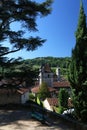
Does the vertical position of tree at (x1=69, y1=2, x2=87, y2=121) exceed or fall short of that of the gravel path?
it exceeds it

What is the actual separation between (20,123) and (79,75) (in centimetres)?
456

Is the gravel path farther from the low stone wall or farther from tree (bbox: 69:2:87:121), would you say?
tree (bbox: 69:2:87:121)

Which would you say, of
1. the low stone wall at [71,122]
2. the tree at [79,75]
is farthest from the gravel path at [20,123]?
the tree at [79,75]

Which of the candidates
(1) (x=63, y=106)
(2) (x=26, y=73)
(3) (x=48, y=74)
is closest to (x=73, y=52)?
(2) (x=26, y=73)

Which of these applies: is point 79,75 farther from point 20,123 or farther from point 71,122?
point 20,123

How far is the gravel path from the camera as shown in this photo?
16.0 m

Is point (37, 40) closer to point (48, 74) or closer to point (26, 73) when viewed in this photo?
point (26, 73)

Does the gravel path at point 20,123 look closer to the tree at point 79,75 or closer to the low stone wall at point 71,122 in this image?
the low stone wall at point 71,122

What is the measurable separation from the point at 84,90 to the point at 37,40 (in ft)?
26.3

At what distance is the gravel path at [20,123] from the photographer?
16.0m

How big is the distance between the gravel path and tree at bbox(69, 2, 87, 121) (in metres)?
1.35

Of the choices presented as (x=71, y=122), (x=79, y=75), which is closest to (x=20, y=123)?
(x=71, y=122)

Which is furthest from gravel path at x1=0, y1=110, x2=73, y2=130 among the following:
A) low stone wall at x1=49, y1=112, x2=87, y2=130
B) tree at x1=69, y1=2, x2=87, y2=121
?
tree at x1=69, y1=2, x2=87, y2=121

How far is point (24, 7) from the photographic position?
73.4ft
